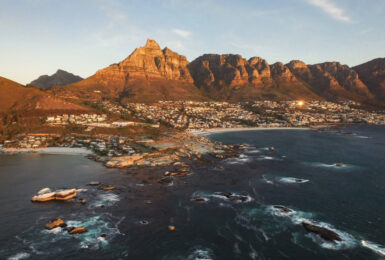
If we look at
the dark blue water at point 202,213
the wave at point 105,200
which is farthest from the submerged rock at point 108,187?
the wave at point 105,200

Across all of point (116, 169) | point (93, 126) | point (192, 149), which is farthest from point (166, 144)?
point (93, 126)

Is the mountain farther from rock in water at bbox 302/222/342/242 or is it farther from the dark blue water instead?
Result: rock in water at bbox 302/222/342/242

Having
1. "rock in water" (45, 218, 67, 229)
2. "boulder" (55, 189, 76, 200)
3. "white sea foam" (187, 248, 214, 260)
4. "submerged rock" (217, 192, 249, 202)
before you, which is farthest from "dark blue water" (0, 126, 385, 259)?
"boulder" (55, 189, 76, 200)

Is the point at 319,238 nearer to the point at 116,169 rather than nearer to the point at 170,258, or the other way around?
the point at 170,258

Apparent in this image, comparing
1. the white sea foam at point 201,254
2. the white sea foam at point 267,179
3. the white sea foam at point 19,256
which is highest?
the white sea foam at point 19,256

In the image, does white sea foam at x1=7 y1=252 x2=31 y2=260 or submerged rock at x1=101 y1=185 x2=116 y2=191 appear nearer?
white sea foam at x1=7 y1=252 x2=31 y2=260

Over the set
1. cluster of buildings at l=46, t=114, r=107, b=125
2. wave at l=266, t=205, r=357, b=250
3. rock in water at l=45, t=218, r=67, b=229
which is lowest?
wave at l=266, t=205, r=357, b=250

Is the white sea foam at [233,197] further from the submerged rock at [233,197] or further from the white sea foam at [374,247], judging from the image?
the white sea foam at [374,247]
